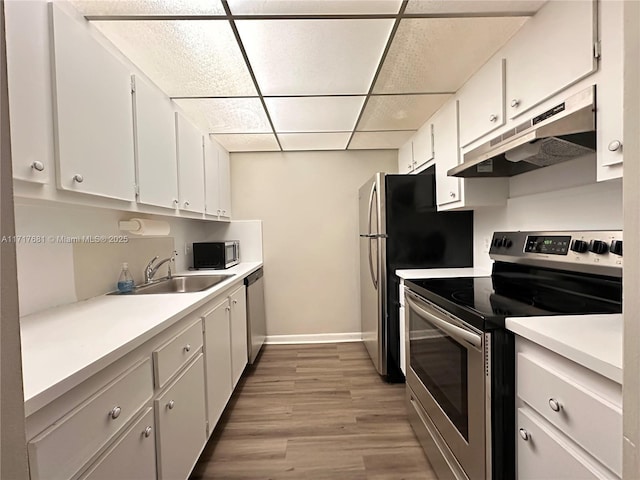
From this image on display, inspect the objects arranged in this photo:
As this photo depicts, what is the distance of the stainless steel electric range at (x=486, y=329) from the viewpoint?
42.3 inches

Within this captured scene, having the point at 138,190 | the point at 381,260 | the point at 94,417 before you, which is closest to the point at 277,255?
the point at 381,260

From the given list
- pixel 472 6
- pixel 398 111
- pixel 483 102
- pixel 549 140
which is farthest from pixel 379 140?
pixel 549 140

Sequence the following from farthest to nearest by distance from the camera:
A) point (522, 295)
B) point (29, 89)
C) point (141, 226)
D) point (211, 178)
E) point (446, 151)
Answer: point (211, 178) < point (446, 151) < point (141, 226) < point (522, 295) < point (29, 89)

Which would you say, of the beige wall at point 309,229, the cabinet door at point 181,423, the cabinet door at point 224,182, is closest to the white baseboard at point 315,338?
the beige wall at point 309,229

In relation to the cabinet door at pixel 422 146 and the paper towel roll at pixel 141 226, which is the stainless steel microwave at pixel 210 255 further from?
the cabinet door at pixel 422 146

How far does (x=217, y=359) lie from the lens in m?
1.92

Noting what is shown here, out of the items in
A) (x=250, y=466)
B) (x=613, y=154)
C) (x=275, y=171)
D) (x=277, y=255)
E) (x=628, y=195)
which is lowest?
(x=250, y=466)

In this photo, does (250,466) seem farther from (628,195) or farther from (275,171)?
(275,171)

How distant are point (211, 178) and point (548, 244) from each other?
2.59 m

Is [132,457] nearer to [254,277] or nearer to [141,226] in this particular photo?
[141,226]

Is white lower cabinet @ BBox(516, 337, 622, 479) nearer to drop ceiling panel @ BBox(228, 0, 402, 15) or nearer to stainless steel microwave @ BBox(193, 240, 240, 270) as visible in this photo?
drop ceiling panel @ BBox(228, 0, 402, 15)

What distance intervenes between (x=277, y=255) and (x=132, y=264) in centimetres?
171

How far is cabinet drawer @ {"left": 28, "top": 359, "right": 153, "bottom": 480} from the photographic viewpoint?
0.69 m

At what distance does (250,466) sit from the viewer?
171 cm
